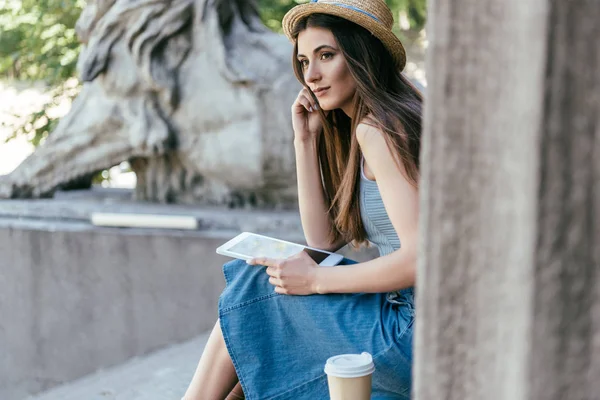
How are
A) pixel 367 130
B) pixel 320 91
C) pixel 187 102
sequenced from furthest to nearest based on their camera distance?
pixel 187 102, pixel 320 91, pixel 367 130

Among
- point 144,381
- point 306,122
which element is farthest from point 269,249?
point 144,381

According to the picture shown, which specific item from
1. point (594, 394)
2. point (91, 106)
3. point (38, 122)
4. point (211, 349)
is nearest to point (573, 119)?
point (594, 394)

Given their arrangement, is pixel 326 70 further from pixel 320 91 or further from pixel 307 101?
pixel 307 101

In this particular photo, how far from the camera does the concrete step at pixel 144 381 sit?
3.68 meters

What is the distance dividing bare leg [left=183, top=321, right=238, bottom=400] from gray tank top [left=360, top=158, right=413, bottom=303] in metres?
0.49

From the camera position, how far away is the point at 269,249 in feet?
8.87

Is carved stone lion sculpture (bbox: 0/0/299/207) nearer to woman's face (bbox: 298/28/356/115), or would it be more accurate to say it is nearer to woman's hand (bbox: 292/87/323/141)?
woman's hand (bbox: 292/87/323/141)

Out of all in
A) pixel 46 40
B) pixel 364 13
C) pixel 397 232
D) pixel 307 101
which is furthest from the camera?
pixel 46 40

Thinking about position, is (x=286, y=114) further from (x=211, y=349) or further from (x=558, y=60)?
(x=558, y=60)

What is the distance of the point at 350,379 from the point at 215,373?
67 cm

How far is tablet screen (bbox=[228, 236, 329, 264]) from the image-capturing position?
8.71 feet

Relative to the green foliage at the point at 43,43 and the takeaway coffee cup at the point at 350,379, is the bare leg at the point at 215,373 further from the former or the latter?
the green foliage at the point at 43,43

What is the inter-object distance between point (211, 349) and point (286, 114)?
2.47 meters

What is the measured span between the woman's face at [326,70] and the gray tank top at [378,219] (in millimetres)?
189
